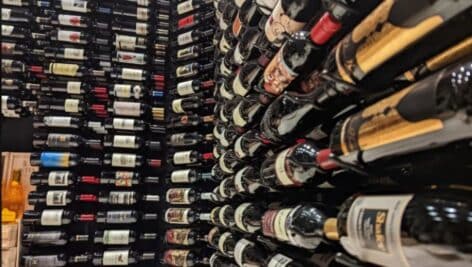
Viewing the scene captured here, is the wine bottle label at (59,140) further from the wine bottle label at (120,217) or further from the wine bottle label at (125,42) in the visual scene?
the wine bottle label at (125,42)

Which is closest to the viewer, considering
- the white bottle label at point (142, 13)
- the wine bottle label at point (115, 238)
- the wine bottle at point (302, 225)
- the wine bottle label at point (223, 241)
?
the wine bottle at point (302, 225)

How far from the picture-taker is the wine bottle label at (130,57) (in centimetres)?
250

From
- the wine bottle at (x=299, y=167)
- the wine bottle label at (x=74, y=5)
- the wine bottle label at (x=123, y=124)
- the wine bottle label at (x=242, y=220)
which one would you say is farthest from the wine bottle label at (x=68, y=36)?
the wine bottle at (x=299, y=167)

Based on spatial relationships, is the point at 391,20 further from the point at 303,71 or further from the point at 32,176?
the point at 32,176

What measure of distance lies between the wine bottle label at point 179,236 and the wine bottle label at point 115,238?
21 cm

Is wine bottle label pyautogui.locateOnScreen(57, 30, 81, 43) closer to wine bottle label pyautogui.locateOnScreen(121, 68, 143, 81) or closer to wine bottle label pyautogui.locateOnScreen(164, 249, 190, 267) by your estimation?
wine bottle label pyautogui.locateOnScreen(121, 68, 143, 81)

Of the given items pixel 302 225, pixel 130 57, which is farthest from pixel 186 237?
pixel 302 225

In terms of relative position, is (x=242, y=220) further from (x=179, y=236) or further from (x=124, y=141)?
(x=124, y=141)

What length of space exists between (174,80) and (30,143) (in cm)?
80

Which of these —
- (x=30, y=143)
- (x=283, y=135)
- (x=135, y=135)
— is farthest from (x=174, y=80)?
(x=283, y=135)

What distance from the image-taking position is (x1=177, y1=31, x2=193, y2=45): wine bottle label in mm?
2469

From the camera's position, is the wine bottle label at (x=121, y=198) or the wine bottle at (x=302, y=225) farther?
the wine bottle label at (x=121, y=198)

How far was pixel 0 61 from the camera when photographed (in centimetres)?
42

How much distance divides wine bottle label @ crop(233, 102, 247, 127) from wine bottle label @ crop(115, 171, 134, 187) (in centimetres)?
98
